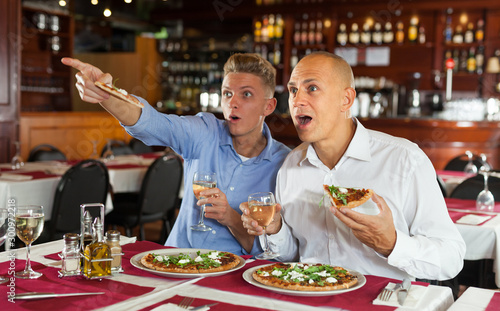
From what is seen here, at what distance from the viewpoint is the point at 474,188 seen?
12.6ft

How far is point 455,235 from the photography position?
76.0 inches

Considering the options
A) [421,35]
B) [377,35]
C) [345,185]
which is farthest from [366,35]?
[345,185]

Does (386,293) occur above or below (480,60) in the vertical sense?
below

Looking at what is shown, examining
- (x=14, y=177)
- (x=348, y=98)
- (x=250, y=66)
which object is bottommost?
(x=14, y=177)

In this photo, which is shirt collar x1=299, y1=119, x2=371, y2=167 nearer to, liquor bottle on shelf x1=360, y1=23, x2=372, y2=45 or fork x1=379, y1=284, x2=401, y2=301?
fork x1=379, y1=284, x2=401, y2=301

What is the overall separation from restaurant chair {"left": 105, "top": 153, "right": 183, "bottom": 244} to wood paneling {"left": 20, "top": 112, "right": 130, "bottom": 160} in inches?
132

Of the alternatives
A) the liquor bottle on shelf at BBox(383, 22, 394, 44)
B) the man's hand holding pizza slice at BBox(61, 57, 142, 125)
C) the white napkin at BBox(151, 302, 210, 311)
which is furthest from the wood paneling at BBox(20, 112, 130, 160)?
the white napkin at BBox(151, 302, 210, 311)

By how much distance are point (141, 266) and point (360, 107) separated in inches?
301

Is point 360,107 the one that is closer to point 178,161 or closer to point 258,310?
point 178,161

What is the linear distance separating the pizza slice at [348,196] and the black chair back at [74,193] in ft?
8.74

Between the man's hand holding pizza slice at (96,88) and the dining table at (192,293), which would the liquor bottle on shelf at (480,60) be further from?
the dining table at (192,293)

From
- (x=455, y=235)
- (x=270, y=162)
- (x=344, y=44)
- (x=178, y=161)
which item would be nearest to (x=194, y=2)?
(x=344, y=44)

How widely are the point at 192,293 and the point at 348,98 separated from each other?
40.2 inches

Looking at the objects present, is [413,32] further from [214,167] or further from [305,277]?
[305,277]
